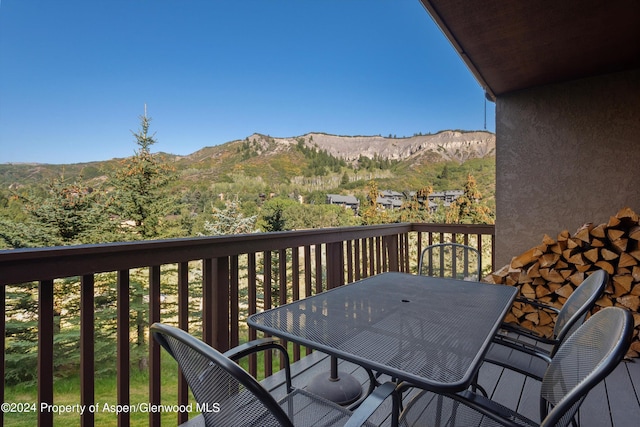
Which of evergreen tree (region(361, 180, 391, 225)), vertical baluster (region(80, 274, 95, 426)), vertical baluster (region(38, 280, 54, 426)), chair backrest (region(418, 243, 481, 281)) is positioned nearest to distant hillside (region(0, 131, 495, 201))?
evergreen tree (region(361, 180, 391, 225))

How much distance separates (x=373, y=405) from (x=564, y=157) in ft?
10.5

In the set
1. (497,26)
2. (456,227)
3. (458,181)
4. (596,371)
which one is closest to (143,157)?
(458,181)

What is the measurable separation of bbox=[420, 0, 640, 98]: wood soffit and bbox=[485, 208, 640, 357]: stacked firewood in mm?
1212

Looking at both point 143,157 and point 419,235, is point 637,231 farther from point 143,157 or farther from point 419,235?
point 143,157

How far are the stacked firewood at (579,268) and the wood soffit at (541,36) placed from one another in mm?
1212

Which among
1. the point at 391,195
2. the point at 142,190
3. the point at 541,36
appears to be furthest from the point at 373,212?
the point at 541,36

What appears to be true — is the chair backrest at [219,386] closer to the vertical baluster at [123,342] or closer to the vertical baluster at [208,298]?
the vertical baluster at [123,342]

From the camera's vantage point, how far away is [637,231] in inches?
98.8

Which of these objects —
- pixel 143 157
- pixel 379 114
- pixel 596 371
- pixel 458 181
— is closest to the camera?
pixel 596 371

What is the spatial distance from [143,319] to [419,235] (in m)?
9.09

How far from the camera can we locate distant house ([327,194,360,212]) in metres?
17.4

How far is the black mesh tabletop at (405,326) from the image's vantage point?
1021 millimetres

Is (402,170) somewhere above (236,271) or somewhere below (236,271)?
above

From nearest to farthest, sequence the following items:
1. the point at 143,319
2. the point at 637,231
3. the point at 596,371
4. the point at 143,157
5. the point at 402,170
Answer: the point at 596,371 < the point at 637,231 < the point at 143,319 < the point at 143,157 < the point at 402,170
